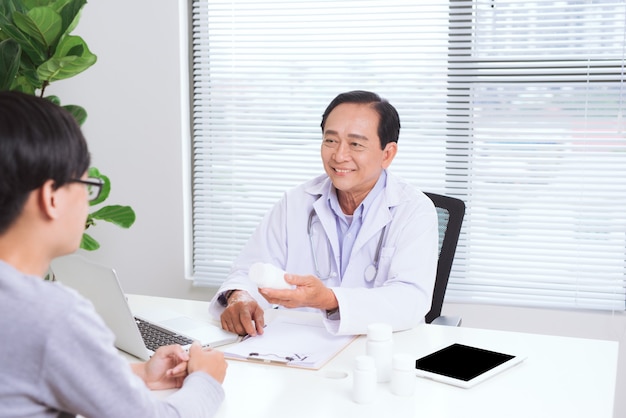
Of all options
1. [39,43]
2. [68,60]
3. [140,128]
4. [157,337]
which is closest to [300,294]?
[157,337]

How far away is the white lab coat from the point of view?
199 centimetres

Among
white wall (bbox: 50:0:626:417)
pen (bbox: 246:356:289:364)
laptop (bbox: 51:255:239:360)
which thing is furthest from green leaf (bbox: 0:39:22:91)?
pen (bbox: 246:356:289:364)

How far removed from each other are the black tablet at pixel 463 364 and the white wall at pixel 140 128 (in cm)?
213

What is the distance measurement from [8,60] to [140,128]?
3.22 feet

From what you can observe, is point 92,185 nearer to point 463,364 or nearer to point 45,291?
point 45,291

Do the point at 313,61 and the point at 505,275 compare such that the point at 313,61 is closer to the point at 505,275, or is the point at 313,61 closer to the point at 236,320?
the point at 505,275

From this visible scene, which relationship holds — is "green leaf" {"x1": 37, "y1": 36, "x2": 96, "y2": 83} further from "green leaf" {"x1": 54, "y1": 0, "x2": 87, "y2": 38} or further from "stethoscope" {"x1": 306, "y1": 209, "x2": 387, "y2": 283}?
"stethoscope" {"x1": 306, "y1": 209, "x2": 387, "y2": 283}

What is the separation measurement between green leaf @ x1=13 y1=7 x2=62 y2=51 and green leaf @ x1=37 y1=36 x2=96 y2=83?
0.15 feet

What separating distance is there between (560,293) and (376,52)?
1.37 m

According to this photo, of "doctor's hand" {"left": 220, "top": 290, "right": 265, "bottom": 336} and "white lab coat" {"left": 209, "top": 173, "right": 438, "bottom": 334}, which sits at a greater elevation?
"white lab coat" {"left": 209, "top": 173, "right": 438, "bottom": 334}

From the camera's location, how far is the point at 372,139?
2377 millimetres

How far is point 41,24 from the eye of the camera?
2.69 meters

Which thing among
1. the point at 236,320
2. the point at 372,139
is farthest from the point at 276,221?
the point at 236,320

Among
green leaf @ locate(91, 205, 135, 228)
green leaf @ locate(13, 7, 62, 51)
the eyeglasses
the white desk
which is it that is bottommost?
the white desk
